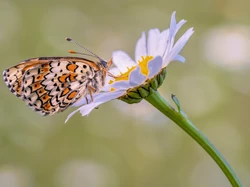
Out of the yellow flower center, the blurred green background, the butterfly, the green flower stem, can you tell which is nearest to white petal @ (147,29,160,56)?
the yellow flower center

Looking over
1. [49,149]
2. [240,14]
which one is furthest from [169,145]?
[240,14]

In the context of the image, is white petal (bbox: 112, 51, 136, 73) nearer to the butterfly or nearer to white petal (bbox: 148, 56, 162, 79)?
the butterfly

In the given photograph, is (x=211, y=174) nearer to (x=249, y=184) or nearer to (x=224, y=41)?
(x=249, y=184)

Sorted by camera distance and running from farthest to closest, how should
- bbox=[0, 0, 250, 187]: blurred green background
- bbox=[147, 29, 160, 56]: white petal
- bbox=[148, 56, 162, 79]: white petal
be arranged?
bbox=[0, 0, 250, 187]: blurred green background < bbox=[147, 29, 160, 56]: white petal < bbox=[148, 56, 162, 79]: white petal

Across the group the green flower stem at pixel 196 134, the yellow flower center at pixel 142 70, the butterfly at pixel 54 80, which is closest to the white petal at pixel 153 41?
the yellow flower center at pixel 142 70

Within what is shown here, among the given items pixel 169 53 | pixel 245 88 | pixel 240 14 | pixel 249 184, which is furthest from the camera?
pixel 240 14

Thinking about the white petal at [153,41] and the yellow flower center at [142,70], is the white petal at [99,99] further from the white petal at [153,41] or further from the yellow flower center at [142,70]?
the white petal at [153,41]
